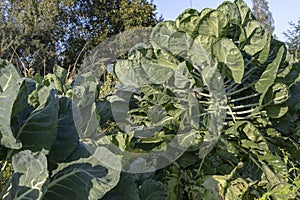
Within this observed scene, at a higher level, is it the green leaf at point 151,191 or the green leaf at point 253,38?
the green leaf at point 253,38

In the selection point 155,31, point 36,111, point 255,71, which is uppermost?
point 155,31

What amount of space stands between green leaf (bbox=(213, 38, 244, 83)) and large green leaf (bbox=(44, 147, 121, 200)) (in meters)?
1.06

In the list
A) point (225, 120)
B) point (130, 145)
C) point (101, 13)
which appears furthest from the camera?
point (101, 13)

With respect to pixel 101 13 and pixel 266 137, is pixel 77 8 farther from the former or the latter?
pixel 266 137

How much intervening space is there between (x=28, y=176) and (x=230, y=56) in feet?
4.39

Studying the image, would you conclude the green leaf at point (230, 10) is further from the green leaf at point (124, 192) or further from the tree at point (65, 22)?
the tree at point (65, 22)

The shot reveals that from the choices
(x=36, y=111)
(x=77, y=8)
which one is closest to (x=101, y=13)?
(x=77, y=8)

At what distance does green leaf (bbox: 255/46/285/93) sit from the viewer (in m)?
2.10

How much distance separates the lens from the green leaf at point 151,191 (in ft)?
5.07

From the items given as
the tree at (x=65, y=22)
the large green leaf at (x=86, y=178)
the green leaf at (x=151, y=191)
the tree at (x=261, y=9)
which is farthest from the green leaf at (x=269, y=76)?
the tree at (x=261, y=9)

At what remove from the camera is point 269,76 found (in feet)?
6.97

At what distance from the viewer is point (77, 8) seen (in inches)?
697

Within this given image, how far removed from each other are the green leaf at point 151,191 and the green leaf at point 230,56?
2.71 feet

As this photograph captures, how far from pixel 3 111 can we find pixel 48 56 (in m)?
15.0
